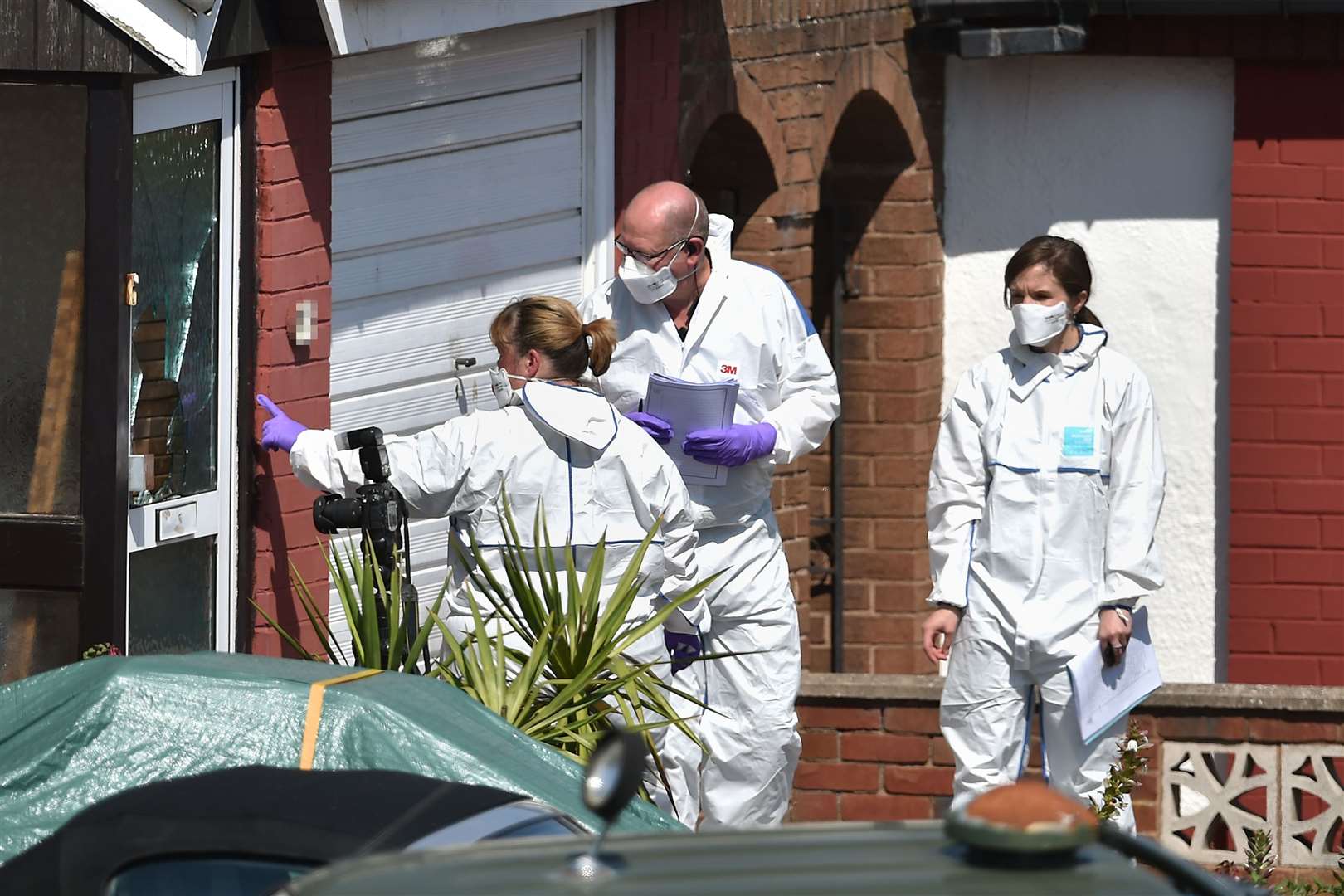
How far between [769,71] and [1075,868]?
6562 millimetres

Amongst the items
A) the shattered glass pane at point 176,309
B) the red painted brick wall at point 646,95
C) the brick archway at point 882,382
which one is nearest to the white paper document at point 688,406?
the shattered glass pane at point 176,309

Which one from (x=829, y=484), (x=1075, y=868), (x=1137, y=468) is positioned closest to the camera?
(x=1075, y=868)

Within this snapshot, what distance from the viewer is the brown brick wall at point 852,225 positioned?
8.57m

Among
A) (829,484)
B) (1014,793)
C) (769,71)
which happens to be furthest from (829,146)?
(1014,793)

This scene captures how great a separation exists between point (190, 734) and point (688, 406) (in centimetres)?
237

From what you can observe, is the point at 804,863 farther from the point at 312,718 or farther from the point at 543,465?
the point at 543,465

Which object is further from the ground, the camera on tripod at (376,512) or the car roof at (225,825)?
the camera on tripod at (376,512)

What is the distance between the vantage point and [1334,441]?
8734mm

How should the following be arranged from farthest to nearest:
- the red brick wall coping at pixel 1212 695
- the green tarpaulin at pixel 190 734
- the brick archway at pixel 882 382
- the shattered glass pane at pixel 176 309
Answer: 1. the brick archway at pixel 882 382
2. the red brick wall coping at pixel 1212 695
3. the shattered glass pane at pixel 176 309
4. the green tarpaulin at pixel 190 734

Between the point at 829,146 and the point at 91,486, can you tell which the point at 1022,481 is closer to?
the point at 91,486

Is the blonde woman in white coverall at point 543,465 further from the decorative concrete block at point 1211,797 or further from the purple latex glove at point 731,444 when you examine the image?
the decorative concrete block at point 1211,797

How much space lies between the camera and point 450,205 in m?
7.06

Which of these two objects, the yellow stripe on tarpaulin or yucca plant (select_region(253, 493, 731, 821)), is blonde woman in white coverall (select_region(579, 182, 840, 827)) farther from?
the yellow stripe on tarpaulin

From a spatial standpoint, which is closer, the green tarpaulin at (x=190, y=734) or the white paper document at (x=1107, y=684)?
the green tarpaulin at (x=190, y=734)
